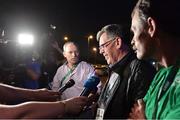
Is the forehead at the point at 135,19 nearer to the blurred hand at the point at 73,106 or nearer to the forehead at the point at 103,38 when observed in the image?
the blurred hand at the point at 73,106

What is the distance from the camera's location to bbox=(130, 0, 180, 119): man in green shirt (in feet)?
5.24

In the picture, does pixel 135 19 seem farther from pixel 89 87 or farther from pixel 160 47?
pixel 89 87

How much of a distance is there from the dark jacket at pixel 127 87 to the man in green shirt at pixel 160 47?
1.02 m

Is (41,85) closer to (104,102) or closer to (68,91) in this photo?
(68,91)

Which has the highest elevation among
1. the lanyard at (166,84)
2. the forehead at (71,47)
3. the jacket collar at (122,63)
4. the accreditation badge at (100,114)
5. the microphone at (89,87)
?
the lanyard at (166,84)

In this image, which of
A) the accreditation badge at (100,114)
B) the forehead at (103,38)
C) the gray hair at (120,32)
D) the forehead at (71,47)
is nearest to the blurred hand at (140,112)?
the accreditation badge at (100,114)

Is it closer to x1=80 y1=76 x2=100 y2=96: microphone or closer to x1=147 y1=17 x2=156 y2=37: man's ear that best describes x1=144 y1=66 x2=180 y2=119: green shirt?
x1=147 y1=17 x2=156 y2=37: man's ear

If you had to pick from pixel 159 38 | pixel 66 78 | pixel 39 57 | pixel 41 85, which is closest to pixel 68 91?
pixel 66 78

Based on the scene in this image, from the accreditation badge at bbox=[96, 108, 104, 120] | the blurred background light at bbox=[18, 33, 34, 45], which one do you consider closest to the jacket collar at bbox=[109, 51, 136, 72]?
the accreditation badge at bbox=[96, 108, 104, 120]

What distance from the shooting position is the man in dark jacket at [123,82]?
284 cm

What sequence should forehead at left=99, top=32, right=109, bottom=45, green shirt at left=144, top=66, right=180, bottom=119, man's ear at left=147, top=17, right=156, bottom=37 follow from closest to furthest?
green shirt at left=144, top=66, right=180, bottom=119 < man's ear at left=147, top=17, right=156, bottom=37 < forehead at left=99, top=32, right=109, bottom=45

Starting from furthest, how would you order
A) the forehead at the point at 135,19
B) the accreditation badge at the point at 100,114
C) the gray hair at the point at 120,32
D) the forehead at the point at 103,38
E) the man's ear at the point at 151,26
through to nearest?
the forehead at the point at 103,38 < the gray hair at the point at 120,32 < the accreditation badge at the point at 100,114 < the forehead at the point at 135,19 < the man's ear at the point at 151,26

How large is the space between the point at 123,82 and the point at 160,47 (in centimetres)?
130

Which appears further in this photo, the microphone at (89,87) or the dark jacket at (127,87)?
the microphone at (89,87)
